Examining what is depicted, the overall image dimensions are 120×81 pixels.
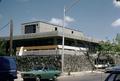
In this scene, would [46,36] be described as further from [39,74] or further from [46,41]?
[39,74]

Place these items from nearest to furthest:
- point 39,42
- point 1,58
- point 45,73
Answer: point 1,58 → point 45,73 → point 39,42

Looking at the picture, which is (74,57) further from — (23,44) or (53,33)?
(23,44)

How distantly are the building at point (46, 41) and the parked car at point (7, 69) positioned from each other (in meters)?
23.2

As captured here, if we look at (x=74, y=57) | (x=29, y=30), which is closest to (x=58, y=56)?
(x=74, y=57)

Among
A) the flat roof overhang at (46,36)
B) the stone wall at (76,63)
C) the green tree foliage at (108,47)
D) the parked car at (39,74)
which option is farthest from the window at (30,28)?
the parked car at (39,74)

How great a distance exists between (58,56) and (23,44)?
23827mm

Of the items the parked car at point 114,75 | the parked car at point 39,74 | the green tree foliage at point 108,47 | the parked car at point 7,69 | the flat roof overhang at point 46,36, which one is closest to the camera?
the parked car at point 114,75

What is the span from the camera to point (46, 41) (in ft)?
207

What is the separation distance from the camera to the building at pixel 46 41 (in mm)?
57138

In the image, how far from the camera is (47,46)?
193ft

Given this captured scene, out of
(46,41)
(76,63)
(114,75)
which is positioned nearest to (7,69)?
(114,75)

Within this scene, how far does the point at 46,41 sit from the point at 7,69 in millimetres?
35217

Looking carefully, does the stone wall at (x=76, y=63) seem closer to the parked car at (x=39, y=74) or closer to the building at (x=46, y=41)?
the building at (x=46, y=41)

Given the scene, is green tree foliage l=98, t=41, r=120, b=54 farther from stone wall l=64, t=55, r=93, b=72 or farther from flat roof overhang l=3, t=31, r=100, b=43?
stone wall l=64, t=55, r=93, b=72
